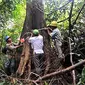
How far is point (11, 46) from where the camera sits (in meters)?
7.40

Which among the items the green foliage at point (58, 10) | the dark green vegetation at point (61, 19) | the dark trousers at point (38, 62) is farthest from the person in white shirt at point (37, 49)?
the green foliage at point (58, 10)

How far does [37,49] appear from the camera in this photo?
682cm

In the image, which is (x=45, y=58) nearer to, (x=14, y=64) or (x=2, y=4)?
(x=14, y=64)

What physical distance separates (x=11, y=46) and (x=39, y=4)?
190 centimetres

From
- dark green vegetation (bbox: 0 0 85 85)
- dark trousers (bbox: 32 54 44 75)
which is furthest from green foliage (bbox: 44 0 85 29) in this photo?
dark trousers (bbox: 32 54 44 75)

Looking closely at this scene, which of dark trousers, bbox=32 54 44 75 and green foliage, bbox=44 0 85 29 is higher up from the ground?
green foliage, bbox=44 0 85 29

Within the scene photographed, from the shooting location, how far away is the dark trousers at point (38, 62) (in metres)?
6.84

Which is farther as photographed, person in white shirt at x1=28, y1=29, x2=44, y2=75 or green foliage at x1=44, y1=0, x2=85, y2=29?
green foliage at x1=44, y1=0, x2=85, y2=29

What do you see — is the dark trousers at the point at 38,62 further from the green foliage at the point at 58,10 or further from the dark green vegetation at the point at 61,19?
the green foliage at the point at 58,10

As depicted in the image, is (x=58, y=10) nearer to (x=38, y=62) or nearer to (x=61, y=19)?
(x=61, y=19)

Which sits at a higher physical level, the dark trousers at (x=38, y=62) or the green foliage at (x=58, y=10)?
the green foliage at (x=58, y=10)

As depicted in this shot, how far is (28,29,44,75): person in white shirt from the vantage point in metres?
6.79

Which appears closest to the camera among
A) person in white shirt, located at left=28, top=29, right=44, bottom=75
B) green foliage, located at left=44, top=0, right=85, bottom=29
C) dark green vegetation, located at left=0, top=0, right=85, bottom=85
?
person in white shirt, located at left=28, top=29, right=44, bottom=75

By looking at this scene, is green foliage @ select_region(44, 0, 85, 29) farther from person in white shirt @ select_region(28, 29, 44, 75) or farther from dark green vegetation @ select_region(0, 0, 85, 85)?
person in white shirt @ select_region(28, 29, 44, 75)
